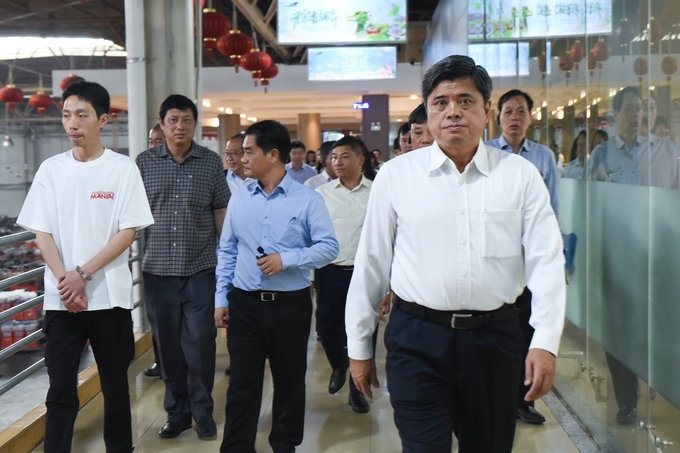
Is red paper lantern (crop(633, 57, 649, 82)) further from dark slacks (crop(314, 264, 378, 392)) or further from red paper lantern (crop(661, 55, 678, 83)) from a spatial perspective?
dark slacks (crop(314, 264, 378, 392))

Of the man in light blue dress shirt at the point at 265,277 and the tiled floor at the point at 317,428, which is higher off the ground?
the man in light blue dress shirt at the point at 265,277

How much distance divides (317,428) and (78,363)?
158 centimetres

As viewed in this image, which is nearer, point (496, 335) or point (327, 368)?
point (496, 335)

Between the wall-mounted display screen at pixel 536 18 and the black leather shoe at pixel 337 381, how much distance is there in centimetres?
255

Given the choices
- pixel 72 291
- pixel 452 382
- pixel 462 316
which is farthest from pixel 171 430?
pixel 462 316

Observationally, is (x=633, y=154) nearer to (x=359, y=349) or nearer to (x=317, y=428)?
(x=359, y=349)

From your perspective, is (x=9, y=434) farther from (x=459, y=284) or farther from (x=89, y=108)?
(x=459, y=284)

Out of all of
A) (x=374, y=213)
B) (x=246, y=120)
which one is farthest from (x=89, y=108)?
(x=246, y=120)

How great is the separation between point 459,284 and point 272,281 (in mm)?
1343

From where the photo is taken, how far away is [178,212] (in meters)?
4.04

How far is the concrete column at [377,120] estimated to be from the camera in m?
19.4

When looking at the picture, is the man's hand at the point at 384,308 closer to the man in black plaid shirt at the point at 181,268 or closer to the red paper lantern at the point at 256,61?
the man in black plaid shirt at the point at 181,268

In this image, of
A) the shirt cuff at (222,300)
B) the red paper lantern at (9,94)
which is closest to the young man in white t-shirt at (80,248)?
the shirt cuff at (222,300)

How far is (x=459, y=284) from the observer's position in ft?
7.04
